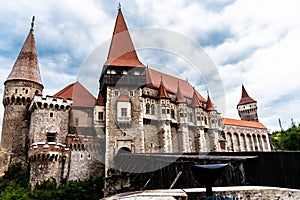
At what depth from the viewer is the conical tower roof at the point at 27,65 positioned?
20984 millimetres

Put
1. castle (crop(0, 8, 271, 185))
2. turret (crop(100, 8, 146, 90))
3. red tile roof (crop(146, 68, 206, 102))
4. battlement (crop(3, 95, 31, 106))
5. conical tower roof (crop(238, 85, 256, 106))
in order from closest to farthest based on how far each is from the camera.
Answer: castle (crop(0, 8, 271, 185)), battlement (crop(3, 95, 31, 106)), turret (crop(100, 8, 146, 90)), red tile roof (crop(146, 68, 206, 102)), conical tower roof (crop(238, 85, 256, 106))

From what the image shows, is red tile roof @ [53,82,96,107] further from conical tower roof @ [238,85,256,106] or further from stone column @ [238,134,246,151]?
conical tower roof @ [238,85,256,106]

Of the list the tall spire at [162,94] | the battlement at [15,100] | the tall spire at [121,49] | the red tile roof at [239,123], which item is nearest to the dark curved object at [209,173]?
the tall spire at [121,49]

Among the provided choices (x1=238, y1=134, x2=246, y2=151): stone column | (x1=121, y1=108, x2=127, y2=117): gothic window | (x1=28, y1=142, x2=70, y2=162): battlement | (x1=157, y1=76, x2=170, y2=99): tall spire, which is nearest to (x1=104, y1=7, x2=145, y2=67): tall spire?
(x1=157, y1=76, x2=170, y2=99): tall spire

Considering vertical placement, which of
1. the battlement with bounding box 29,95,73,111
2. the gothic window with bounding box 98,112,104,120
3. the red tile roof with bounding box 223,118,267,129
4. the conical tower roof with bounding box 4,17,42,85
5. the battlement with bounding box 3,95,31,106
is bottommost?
the gothic window with bounding box 98,112,104,120

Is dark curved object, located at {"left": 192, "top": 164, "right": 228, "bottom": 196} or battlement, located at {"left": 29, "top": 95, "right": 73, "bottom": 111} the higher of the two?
battlement, located at {"left": 29, "top": 95, "right": 73, "bottom": 111}

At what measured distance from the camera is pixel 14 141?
65.8 ft

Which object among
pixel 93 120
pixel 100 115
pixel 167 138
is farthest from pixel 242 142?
pixel 93 120

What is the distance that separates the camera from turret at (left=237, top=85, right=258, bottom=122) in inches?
1919

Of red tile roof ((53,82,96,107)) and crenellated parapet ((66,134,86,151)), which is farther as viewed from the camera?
red tile roof ((53,82,96,107))

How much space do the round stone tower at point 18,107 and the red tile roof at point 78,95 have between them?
97.3 inches

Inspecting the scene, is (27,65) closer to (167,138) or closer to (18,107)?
(18,107)

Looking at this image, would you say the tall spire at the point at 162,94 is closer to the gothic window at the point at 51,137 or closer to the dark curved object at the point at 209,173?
the gothic window at the point at 51,137

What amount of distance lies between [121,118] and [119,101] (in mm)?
1632
